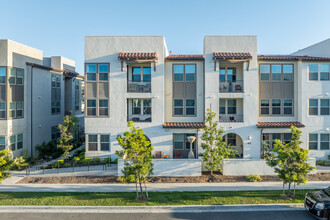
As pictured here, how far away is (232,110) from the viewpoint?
68.0ft

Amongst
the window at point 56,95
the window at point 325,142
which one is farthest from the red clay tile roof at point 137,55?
the window at point 325,142

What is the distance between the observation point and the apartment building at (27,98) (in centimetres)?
1958

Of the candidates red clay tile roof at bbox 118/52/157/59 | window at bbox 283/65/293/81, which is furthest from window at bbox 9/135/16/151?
window at bbox 283/65/293/81

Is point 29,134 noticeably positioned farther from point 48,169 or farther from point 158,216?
point 158,216

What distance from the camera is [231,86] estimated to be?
20.2m

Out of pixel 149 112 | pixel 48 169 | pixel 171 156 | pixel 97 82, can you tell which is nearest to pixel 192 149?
pixel 171 156

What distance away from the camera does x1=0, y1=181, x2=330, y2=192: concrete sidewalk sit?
13.7 metres

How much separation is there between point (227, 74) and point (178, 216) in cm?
1408

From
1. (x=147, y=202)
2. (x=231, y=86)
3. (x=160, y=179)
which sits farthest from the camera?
(x=231, y=86)

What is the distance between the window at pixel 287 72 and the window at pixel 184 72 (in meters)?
8.32

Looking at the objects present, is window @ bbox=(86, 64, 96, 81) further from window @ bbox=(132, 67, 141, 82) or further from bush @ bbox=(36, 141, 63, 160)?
bush @ bbox=(36, 141, 63, 160)

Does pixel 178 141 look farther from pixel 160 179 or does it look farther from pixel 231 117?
pixel 231 117

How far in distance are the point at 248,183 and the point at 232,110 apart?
25.5 ft

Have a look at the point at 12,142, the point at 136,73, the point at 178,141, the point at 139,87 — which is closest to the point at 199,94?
the point at 178,141
